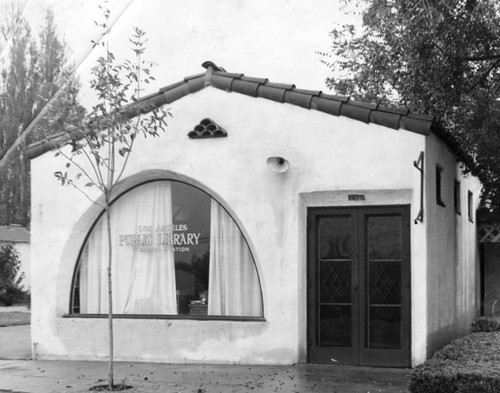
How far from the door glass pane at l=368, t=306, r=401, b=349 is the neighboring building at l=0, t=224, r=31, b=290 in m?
24.0

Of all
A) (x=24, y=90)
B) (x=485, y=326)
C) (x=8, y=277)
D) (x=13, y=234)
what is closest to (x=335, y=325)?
(x=485, y=326)

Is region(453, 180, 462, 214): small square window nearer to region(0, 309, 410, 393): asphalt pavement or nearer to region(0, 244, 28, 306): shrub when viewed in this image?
region(0, 309, 410, 393): asphalt pavement

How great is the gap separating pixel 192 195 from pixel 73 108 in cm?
303

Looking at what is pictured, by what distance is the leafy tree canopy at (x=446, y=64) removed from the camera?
1094cm

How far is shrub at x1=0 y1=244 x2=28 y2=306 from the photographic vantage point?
2830 centimetres

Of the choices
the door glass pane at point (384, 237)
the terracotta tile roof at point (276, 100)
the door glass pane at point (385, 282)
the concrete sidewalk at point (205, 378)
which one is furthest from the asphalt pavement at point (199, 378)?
the terracotta tile roof at point (276, 100)

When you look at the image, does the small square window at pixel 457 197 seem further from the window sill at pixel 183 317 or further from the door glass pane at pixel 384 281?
the window sill at pixel 183 317

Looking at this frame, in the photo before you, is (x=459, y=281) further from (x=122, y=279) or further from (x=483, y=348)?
(x=122, y=279)

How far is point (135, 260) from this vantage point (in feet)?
38.7

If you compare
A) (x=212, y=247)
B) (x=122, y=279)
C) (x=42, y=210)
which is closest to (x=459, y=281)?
(x=212, y=247)

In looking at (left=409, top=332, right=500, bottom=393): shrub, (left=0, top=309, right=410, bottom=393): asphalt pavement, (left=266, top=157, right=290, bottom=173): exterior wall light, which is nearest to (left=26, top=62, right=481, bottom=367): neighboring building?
(left=266, top=157, right=290, bottom=173): exterior wall light

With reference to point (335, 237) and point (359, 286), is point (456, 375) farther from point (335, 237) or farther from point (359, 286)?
point (335, 237)

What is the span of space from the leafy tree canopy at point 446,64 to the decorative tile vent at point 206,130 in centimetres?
304

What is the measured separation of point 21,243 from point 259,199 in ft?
85.5
